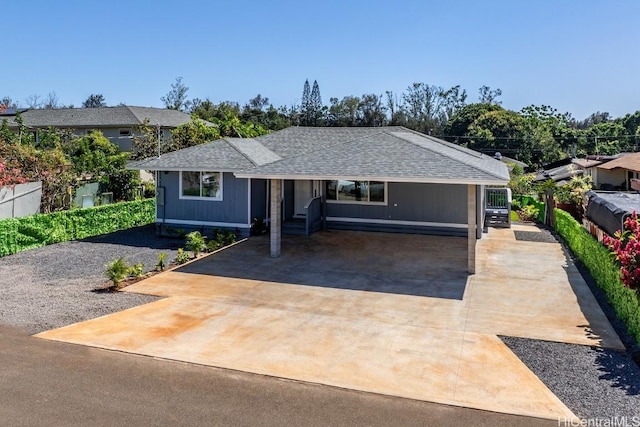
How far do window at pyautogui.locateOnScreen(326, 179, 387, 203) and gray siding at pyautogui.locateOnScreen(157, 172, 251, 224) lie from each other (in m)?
3.87

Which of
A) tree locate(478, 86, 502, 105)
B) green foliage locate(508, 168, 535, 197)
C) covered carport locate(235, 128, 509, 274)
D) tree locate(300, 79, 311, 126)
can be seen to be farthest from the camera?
tree locate(478, 86, 502, 105)

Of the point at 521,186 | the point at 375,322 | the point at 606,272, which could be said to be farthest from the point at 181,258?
the point at 521,186

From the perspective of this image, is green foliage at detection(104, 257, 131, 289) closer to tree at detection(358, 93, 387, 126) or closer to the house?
the house

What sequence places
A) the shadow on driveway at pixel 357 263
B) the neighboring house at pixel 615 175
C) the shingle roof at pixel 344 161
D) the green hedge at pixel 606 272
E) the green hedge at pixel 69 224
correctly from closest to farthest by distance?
the green hedge at pixel 606 272 → the shadow on driveway at pixel 357 263 → the shingle roof at pixel 344 161 → the green hedge at pixel 69 224 → the neighboring house at pixel 615 175

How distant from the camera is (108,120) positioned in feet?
115

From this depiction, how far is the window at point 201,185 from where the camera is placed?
1627cm

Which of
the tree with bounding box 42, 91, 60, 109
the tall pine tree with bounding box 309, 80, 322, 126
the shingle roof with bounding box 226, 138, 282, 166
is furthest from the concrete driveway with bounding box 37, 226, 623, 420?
the tree with bounding box 42, 91, 60, 109

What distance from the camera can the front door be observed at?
A: 1856 centimetres

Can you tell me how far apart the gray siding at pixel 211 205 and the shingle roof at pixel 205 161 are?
556 mm

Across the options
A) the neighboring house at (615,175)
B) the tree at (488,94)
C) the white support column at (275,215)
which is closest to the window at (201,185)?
the white support column at (275,215)

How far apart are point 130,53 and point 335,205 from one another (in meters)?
25.1

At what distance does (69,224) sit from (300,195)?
897cm

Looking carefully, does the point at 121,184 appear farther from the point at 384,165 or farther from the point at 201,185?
the point at 384,165

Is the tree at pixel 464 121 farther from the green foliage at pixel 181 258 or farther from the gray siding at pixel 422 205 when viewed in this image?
the green foliage at pixel 181 258
